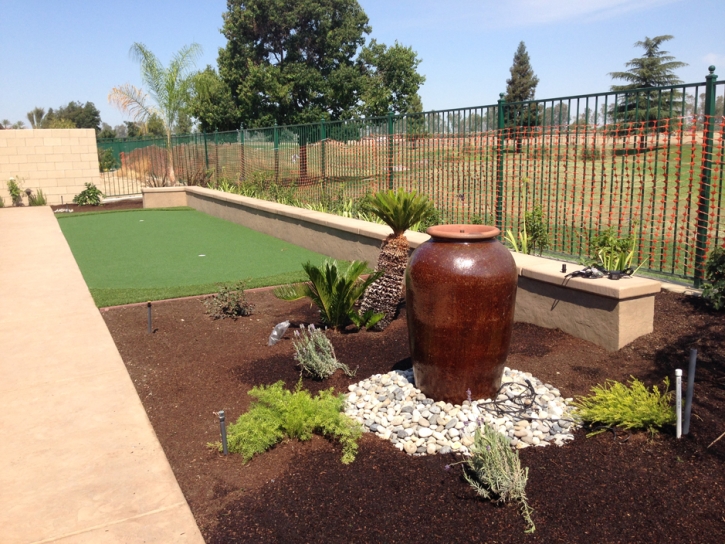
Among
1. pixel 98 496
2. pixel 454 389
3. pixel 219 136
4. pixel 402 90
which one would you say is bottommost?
pixel 98 496

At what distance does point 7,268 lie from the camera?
10.6 m

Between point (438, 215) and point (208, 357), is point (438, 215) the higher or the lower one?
the higher one

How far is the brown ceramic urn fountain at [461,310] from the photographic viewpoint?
13.9ft

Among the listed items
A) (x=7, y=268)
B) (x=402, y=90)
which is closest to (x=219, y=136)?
(x=7, y=268)

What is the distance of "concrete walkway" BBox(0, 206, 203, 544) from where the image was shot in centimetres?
350

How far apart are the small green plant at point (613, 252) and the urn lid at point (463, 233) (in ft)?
7.36

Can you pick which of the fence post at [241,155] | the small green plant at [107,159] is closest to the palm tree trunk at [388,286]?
the fence post at [241,155]

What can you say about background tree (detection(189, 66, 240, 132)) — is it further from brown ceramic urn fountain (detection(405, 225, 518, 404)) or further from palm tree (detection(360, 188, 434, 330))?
brown ceramic urn fountain (detection(405, 225, 518, 404))

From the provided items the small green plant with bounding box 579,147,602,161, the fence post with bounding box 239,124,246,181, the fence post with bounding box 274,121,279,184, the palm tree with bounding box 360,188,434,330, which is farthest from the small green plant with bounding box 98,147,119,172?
the palm tree with bounding box 360,188,434,330

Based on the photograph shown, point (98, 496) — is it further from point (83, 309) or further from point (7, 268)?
point (7, 268)

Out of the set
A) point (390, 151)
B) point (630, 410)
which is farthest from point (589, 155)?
point (630, 410)

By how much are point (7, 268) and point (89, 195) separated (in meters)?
12.3

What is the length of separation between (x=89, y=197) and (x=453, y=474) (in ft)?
69.0

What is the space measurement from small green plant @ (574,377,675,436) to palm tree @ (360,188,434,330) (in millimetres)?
2680
